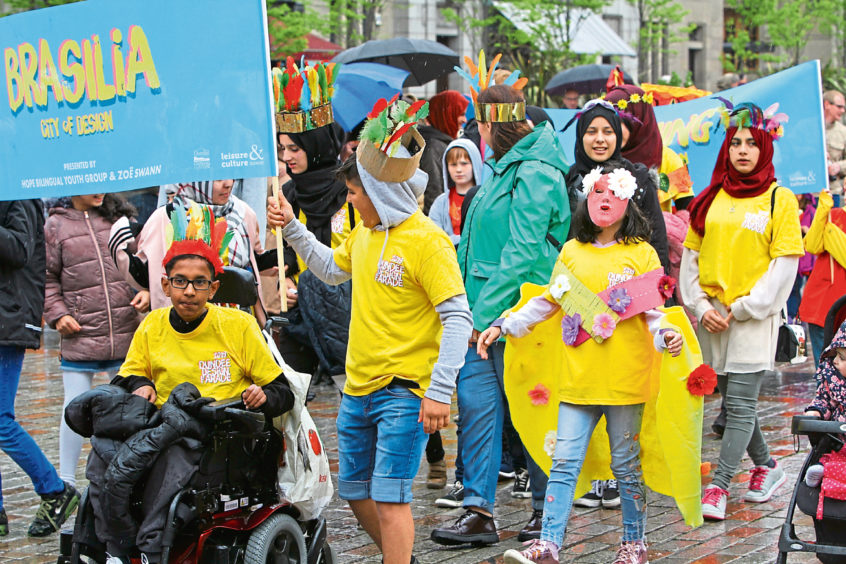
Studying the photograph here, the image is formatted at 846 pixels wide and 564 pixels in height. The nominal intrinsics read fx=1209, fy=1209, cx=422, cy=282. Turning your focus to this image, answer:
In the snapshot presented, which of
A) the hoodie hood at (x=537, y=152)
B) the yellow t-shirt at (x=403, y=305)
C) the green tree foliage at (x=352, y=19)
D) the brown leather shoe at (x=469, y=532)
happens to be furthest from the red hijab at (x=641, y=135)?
the green tree foliage at (x=352, y=19)

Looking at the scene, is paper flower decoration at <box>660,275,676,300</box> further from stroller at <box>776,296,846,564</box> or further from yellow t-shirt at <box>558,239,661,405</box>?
stroller at <box>776,296,846,564</box>

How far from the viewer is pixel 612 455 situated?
545cm

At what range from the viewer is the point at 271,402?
4.84 metres

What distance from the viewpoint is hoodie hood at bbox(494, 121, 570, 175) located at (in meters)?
6.05

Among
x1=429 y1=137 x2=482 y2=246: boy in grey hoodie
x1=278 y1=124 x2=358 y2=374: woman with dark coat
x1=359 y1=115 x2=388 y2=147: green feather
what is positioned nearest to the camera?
x1=359 y1=115 x2=388 y2=147: green feather

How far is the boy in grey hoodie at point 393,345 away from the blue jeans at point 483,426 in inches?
43.9

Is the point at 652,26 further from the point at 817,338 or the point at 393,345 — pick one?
the point at 393,345

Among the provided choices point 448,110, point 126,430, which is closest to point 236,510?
point 126,430

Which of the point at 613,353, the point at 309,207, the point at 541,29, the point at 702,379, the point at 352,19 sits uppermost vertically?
the point at 352,19

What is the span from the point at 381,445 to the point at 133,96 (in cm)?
193

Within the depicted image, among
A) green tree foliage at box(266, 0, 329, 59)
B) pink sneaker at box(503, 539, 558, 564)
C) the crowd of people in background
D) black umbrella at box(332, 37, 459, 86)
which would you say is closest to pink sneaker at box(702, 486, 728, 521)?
the crowd of people in background

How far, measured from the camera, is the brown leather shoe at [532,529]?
5.89 m

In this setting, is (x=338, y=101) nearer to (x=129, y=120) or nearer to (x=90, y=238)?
(x=90, y=238)

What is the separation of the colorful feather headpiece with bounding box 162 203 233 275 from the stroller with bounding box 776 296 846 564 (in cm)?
246
